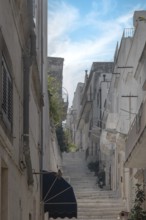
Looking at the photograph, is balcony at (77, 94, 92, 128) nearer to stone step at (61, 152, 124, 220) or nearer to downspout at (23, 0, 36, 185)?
stone step at (61, 152, 124, 220)

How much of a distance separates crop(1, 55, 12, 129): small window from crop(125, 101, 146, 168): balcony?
6789 millimetres

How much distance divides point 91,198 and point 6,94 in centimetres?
2389

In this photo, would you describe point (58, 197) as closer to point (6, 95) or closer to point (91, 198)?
point (6, 95)

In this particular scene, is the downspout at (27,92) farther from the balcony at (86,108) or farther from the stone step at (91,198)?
the balcony at (86,108)

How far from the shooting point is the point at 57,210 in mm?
18188

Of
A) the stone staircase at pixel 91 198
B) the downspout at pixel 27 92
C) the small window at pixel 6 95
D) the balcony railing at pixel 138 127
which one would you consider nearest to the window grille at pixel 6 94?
the small window at pixel 6 95

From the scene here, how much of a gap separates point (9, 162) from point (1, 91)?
1391 millimetres

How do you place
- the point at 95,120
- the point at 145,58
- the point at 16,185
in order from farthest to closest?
the point at 95,120
the point at 145,58
the point at 16,185

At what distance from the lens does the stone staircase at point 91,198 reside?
95.5 ft

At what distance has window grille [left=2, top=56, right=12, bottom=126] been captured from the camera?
884 centimetres

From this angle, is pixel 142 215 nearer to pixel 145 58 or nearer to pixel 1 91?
pixel 145 58

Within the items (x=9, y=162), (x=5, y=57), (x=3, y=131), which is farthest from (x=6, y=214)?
(x=5, y=57)

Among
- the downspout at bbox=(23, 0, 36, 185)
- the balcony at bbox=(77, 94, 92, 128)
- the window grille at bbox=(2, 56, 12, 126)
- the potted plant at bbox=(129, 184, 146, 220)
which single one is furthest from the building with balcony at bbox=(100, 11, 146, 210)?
the balcony at bbox=(77, 94, 92, 128)

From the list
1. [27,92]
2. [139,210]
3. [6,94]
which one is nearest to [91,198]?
[139,210]
